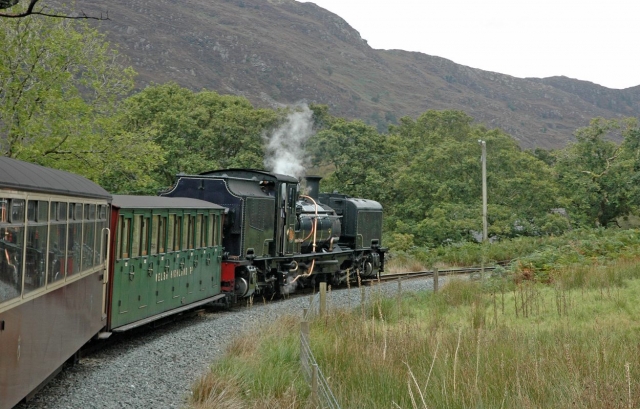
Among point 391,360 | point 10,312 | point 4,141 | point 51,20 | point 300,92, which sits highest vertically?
point 300,92

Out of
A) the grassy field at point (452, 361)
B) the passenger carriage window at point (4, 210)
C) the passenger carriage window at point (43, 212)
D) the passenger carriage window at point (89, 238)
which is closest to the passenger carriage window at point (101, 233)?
the passenger carriage window at point (89, 238)

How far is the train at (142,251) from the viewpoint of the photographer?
6.45 meters

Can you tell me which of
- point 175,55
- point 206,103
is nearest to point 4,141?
point 206,103

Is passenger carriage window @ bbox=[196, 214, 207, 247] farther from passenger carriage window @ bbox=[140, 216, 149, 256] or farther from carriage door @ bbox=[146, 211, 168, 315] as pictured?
passenger carriage window @ bbox=[140, 216, 149, 256]

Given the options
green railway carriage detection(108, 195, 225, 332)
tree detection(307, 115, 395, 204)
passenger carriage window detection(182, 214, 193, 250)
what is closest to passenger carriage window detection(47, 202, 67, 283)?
green railway carriage detection(108, 195, 225, 332)

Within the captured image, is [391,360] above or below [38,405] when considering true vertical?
above

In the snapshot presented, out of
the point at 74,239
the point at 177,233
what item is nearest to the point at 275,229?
the point at 177,233

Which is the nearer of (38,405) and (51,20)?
(38,405)

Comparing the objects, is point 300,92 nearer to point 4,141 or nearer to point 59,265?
point 4,141

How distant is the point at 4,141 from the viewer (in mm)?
23500

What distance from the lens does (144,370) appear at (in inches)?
395

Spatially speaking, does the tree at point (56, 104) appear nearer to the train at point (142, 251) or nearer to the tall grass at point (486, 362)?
the train at point (142, 251)

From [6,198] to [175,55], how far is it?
548 ft

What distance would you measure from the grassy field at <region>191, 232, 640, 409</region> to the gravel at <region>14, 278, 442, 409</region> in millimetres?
497
